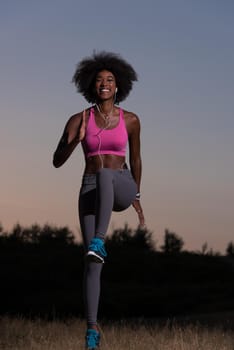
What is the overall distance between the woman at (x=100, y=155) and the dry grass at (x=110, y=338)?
1090 mm

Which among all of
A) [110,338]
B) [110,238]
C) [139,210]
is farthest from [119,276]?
[139,210]

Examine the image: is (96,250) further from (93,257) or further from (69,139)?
(69,139)

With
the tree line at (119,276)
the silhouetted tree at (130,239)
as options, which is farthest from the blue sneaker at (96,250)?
the silhouetted tree at (130,239)

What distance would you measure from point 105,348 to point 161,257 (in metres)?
19.3

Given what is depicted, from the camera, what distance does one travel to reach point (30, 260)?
81.4ft

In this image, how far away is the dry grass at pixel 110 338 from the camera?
296 inches

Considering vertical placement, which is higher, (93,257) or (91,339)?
(93,257)

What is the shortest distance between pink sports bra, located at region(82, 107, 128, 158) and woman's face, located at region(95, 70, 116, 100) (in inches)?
11.6

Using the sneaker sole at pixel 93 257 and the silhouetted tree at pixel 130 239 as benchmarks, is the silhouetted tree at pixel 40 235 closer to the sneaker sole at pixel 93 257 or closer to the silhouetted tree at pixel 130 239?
the silhouetted tree at pixel 130 239

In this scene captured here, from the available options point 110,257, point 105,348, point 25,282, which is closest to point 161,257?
point 110,257

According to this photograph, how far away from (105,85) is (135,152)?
0.68 m

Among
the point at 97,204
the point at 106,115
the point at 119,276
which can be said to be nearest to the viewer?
the point at 97,204

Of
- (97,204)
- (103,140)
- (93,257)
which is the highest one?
(103,140)

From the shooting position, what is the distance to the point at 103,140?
657 cm
